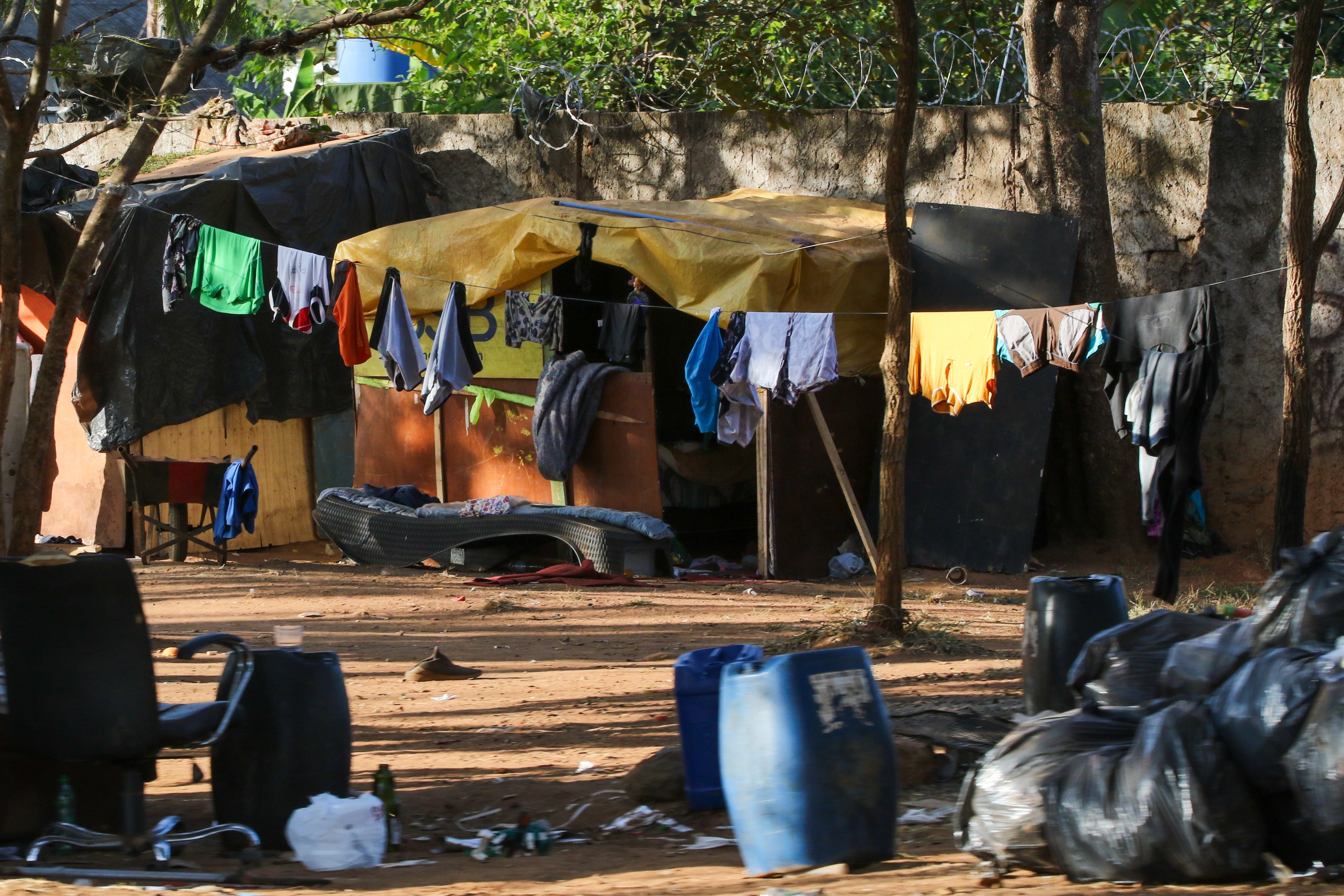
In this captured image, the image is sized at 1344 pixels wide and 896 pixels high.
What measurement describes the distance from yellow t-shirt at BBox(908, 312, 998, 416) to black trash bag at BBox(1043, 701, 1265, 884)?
5564mm

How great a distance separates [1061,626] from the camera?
518cm

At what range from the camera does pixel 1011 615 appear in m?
9.54

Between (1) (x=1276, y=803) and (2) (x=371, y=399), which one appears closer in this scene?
(1) (x=1276, y=803)

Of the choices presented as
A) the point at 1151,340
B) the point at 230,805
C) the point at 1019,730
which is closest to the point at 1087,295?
the point at 1151,340

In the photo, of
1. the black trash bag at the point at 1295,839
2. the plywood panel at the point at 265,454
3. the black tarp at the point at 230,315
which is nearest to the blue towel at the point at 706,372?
the black tarp at the point at 230,315

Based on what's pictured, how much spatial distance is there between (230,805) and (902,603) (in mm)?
6575

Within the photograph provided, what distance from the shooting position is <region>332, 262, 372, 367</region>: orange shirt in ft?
35.7

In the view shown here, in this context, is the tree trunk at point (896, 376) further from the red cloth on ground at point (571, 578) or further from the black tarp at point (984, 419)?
the black tarp at point (984, 419)

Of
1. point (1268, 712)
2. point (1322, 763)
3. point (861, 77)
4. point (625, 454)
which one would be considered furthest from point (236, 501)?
point (1322, 763)

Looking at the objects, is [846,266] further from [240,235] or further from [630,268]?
[240,235]

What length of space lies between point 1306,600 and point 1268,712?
564 mm

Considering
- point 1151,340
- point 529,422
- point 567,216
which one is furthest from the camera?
point 529,422

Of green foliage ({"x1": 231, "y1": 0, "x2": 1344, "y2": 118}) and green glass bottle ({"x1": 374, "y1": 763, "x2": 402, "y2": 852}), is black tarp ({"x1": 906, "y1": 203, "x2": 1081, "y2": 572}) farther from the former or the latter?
green glass bottle ({"x1": 374, "y1": 763, "x2": 402, "y2": 852})

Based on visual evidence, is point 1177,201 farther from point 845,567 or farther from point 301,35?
point 301,35
